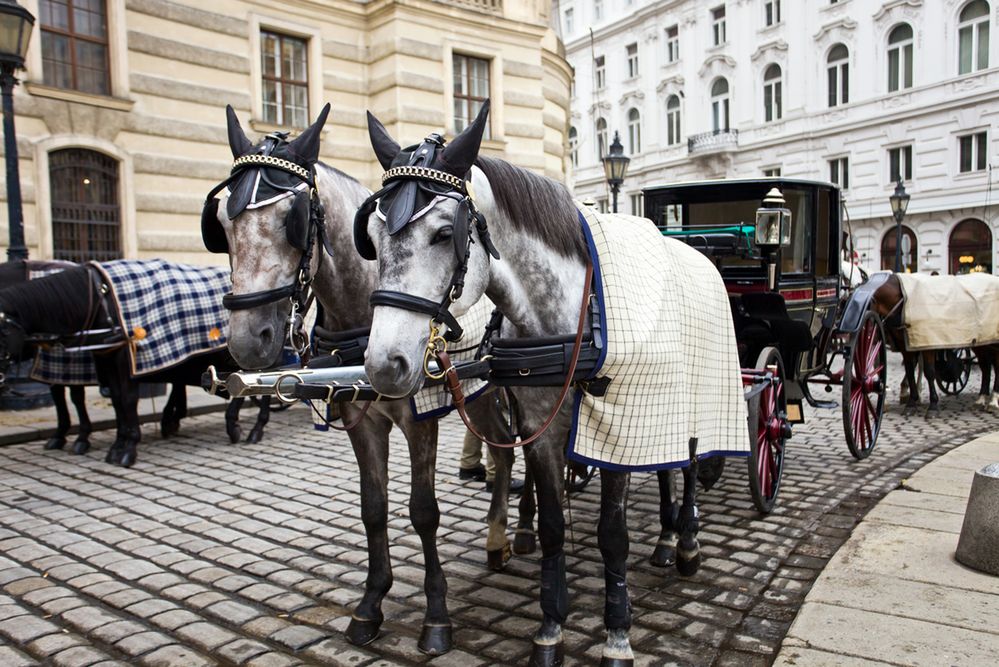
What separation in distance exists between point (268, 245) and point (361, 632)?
1.80m

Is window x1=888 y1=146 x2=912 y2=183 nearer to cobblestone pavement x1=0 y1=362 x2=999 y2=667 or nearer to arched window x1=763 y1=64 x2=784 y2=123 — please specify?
arched window x1=763 y1=64 x2=784 y2=123

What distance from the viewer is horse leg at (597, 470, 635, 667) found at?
312cm

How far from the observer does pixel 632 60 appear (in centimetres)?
4109

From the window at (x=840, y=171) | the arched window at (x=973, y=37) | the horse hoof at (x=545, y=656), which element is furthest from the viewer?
the window at (x=840, y=171)

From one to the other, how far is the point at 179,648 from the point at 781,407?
4.31m

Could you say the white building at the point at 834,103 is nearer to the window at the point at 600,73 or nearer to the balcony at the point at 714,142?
the balcony at the point at 714,142

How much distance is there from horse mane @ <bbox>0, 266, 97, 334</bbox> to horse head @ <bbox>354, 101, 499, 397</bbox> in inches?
221

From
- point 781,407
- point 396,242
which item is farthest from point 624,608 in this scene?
point 781,407

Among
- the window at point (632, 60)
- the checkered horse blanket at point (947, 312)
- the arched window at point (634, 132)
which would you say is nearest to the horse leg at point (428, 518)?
the checkered horse blanket at point (947, 312)

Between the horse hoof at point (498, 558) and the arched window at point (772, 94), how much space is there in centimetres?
3323

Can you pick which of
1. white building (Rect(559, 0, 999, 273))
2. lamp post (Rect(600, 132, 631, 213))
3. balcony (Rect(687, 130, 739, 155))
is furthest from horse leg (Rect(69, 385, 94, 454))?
balcony (Rect(687, 130, 739, 155))

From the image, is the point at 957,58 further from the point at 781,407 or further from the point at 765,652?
the point at 765,652

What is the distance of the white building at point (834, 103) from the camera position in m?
27.0

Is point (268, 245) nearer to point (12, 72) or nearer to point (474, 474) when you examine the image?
point (474, 474)
